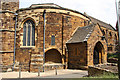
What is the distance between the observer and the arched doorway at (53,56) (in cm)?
1586

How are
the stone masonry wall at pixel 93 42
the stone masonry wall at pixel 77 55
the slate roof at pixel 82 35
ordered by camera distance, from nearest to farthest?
the stone masonry wall at pixel 93 42 < the stone masonry wall at pixel 77 55 < the slate roof at pixel 82 35

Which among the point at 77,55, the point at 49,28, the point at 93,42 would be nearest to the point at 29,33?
the point at 49,28

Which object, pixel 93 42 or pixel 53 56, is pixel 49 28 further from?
pixel 93 42

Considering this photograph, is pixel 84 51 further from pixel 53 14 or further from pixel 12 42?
pixel 12 42

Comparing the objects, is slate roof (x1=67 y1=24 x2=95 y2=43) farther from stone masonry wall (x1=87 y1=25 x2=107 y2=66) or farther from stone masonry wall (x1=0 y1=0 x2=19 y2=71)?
stone masonry wall (x1=0 y1=0 x2=19 y2=71)

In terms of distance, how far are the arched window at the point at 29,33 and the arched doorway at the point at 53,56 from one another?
284 cm

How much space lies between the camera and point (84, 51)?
13.8 m

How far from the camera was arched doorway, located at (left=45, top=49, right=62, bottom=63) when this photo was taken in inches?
624

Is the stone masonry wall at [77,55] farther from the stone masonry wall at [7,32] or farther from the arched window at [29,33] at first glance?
the stone masonry wall at [7,32]

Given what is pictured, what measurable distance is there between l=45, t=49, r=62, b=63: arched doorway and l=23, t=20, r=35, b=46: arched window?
2837 millimetres

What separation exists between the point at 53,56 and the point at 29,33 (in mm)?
5208

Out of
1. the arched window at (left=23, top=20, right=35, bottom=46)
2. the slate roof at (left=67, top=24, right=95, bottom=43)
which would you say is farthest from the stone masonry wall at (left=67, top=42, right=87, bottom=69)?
the arched window at (left=23, top=20, right=35, bottom=46)

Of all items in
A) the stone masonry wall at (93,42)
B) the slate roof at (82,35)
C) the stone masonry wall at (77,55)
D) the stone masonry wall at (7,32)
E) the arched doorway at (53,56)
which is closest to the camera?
the stone masonry wall at (93,42)

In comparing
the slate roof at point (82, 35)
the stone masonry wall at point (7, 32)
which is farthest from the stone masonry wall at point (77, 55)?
the stone masonry wall at point (7, 32)
